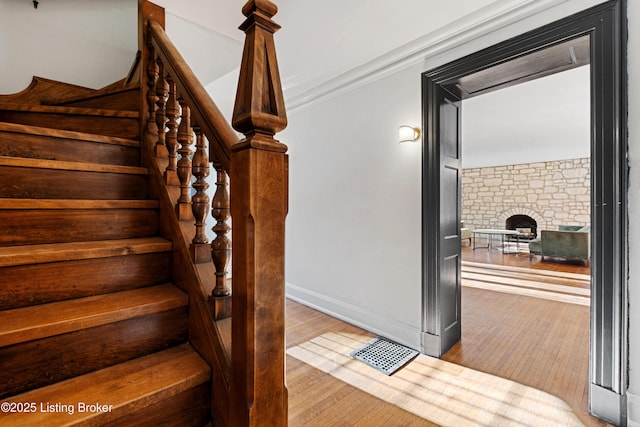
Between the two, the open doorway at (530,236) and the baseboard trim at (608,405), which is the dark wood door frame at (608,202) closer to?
the baseboard trim at (608,405)

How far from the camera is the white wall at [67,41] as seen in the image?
2.35 m

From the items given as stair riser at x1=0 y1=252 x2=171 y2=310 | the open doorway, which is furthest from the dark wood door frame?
stair riser at x1=0 y1=252 x2=171 y2=310

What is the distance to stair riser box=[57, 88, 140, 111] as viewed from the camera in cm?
198

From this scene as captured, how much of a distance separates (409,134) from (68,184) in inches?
87.6

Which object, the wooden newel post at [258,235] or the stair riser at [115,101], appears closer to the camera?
the wooden newel post at [258,235]

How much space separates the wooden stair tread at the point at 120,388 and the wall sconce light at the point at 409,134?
84.7 inches

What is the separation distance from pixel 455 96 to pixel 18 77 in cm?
356

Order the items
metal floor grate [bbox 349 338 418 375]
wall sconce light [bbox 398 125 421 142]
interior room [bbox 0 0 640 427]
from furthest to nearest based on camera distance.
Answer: wall sconce light [bbox 398 125 421 142] < metal floor grate [bbox 349 338 418 375] < interior room [bbox 0 0 640 427]

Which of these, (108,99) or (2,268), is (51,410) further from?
(108,99)

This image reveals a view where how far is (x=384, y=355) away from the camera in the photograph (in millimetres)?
2363

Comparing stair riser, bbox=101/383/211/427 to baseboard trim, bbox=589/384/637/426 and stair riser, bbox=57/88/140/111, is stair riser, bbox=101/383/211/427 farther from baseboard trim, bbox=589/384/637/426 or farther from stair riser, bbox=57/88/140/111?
baseboard trim, bbox=589/384/637/426

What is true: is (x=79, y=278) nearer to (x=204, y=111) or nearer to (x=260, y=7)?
(x=204, y=111)

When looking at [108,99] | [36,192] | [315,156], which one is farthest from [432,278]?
[108,99]

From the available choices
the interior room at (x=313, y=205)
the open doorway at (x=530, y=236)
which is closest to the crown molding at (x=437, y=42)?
the interior room at (x=313, y=205)
